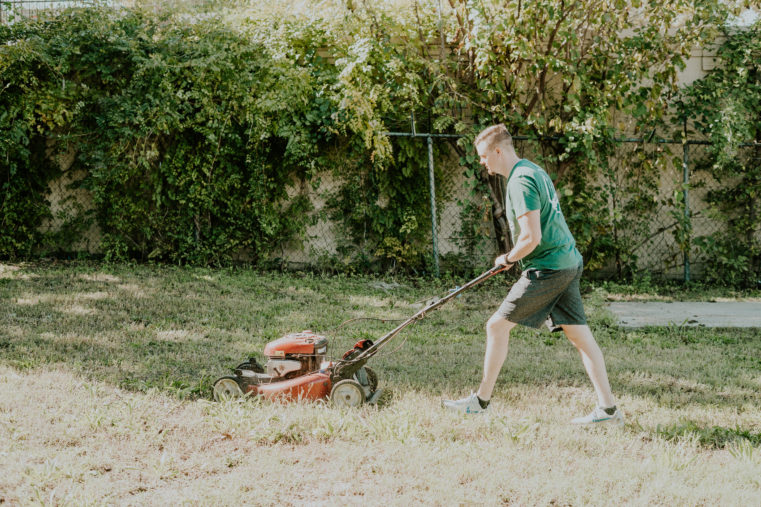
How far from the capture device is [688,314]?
6.93 m

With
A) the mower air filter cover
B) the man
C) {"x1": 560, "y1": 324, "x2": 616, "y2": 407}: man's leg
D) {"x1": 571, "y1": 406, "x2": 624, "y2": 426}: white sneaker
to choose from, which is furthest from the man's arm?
the mower air filter cover

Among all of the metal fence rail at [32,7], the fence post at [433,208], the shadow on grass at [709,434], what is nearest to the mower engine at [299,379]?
the shadow on grass at [709,434]

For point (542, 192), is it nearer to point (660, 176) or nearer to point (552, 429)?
point (552, 429)

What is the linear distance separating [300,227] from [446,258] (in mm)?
1954

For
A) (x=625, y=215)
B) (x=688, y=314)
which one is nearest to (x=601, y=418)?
(x=688, y=314)

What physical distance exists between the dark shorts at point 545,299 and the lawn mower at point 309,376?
0.26m

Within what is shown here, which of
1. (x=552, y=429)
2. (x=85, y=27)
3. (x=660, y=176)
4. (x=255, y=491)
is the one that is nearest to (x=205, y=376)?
(x=255, y=491)

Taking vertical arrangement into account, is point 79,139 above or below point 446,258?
above

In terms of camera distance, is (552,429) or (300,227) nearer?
(552,429)

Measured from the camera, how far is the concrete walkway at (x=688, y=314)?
6520 millimetres

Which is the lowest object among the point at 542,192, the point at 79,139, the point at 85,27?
the point at 542,192

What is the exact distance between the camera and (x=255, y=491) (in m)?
2.89

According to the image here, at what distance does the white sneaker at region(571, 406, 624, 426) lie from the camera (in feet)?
Answer: 12.1

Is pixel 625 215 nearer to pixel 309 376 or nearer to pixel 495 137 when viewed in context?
pixel 495 137
